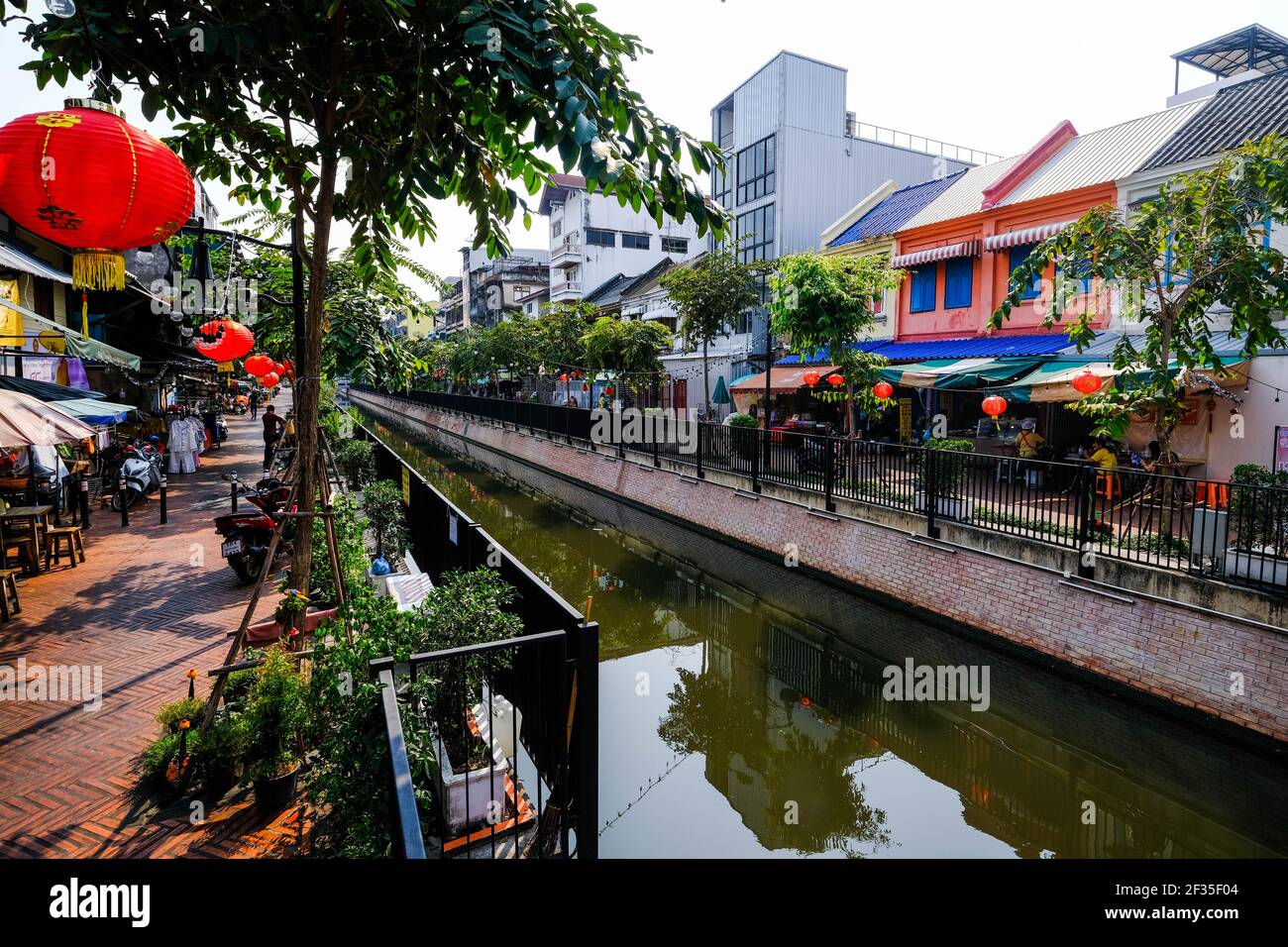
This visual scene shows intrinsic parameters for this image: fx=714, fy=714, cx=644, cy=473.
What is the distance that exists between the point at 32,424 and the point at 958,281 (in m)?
20.0

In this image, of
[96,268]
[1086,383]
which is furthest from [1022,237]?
[96,268]

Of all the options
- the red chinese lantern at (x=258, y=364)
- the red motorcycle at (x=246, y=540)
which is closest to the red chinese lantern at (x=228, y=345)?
the red motorcycle at (x=246, y=540)

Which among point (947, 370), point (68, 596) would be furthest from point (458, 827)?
point (947, 370)

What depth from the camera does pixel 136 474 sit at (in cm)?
1353

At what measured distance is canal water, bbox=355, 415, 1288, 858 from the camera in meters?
5.85

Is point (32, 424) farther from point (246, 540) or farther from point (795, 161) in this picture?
point (795, 161)

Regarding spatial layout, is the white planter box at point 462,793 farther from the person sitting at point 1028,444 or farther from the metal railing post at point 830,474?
the person sitting at point 1028,444

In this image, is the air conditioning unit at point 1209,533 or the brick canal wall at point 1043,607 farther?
the air conditioning unit at point 1209,533

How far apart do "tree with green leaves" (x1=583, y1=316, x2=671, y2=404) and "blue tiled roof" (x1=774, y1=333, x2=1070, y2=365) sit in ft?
18.6

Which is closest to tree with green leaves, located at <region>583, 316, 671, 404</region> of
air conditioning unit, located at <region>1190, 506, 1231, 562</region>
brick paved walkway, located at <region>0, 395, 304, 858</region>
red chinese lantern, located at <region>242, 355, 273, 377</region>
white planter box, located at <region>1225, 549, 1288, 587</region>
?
red chinese lantern, located at <region>242, 355, 273, 377</region>

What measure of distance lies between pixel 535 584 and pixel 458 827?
4.79 feet

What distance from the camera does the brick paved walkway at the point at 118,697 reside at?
4.00 metres

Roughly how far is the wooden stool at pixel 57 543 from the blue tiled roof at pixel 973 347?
43.9 feet
